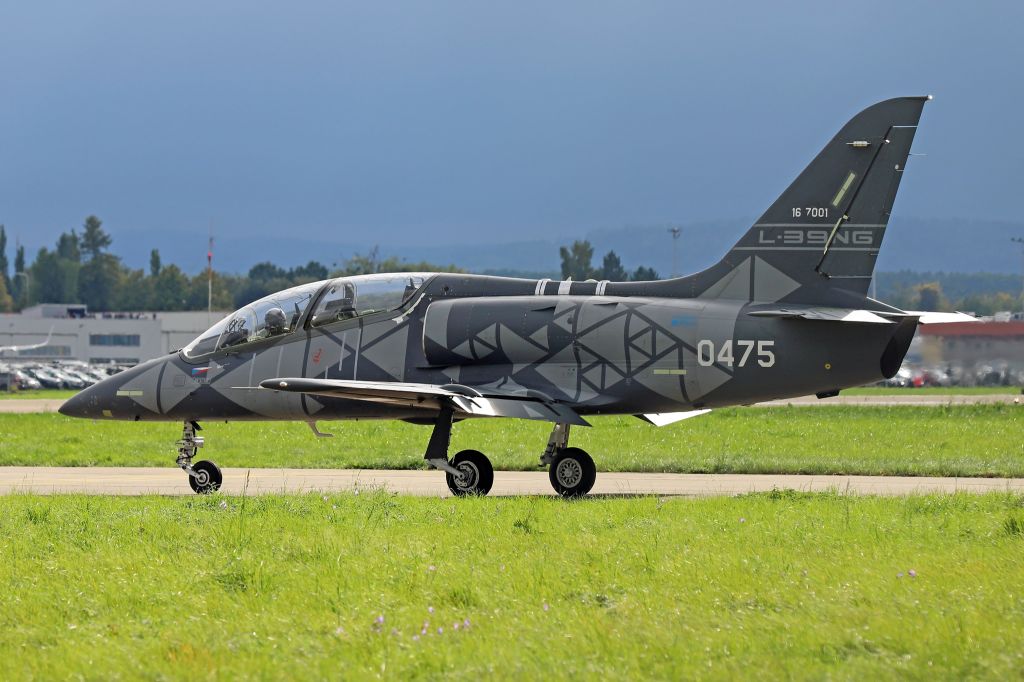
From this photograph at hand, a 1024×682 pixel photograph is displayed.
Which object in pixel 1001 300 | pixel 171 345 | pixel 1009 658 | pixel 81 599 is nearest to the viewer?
pixel 1009 658

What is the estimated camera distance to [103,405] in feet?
66.0

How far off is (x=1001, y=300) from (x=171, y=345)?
243 ft

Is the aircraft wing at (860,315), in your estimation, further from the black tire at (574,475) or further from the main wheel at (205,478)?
the main wheel at (205,478)

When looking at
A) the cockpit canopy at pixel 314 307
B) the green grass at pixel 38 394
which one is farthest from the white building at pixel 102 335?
the cockpit canopy at pixel 314 307

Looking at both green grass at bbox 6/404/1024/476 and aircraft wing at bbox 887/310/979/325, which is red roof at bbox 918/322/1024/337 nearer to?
green grass at bbox 6/404/1024/476

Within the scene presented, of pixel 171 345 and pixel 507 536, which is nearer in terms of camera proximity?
pixel 507 536

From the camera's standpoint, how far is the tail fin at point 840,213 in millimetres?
17203

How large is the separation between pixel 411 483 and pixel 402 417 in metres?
2.37

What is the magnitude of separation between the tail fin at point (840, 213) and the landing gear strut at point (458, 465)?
441 centimetres

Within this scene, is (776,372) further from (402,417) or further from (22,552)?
(22,552)

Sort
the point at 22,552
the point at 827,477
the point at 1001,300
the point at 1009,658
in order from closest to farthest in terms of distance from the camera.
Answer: the point at 1009,658 → the point at 22,552 → the point at 827,477 → the point at 1001,300

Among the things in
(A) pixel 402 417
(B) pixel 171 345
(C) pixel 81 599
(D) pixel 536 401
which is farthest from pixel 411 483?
(B) pixel 171 345

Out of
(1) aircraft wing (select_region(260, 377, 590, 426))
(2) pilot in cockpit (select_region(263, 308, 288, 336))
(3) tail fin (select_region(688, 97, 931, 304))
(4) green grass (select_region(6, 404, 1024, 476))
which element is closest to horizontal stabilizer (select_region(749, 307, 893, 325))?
(3) tail fin (select_region(688, 97, 931, 304))

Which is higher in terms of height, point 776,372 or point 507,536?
point 776,372
